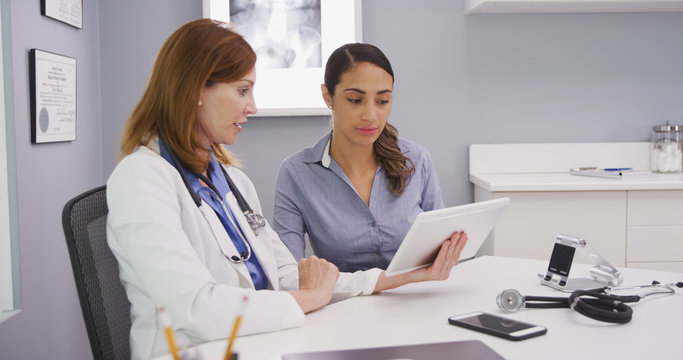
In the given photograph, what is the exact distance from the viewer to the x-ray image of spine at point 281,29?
318 centimetres

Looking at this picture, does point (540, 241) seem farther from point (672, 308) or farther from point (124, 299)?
point (124, 299)

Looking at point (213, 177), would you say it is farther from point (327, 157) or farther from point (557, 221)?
point (557, 221)

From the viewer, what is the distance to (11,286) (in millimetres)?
2199

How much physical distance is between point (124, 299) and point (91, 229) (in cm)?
17

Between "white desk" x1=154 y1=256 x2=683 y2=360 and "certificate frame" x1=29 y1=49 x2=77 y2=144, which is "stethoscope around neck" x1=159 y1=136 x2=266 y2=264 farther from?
"certificate frame" x1=29 y1=49 x2=77 y2=144

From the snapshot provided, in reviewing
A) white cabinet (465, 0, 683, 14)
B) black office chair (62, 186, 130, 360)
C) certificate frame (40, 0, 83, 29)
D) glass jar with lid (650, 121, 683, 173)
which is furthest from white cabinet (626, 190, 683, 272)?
certificate frame (40, 0, 83, 29)

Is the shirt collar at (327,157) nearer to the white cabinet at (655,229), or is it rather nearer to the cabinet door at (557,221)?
the cabinet door at (557,221)

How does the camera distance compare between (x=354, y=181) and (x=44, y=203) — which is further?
(x=44, y=203)

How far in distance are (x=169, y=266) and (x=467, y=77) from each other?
7.92 feet

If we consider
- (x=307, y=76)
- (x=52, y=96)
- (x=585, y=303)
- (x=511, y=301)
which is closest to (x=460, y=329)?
(x=511, y=301)

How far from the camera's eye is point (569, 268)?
1574mm

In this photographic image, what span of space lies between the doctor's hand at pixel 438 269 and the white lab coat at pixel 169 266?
1.15ft

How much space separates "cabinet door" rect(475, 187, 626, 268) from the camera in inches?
111

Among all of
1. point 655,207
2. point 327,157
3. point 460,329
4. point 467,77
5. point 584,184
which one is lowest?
point 460,329
